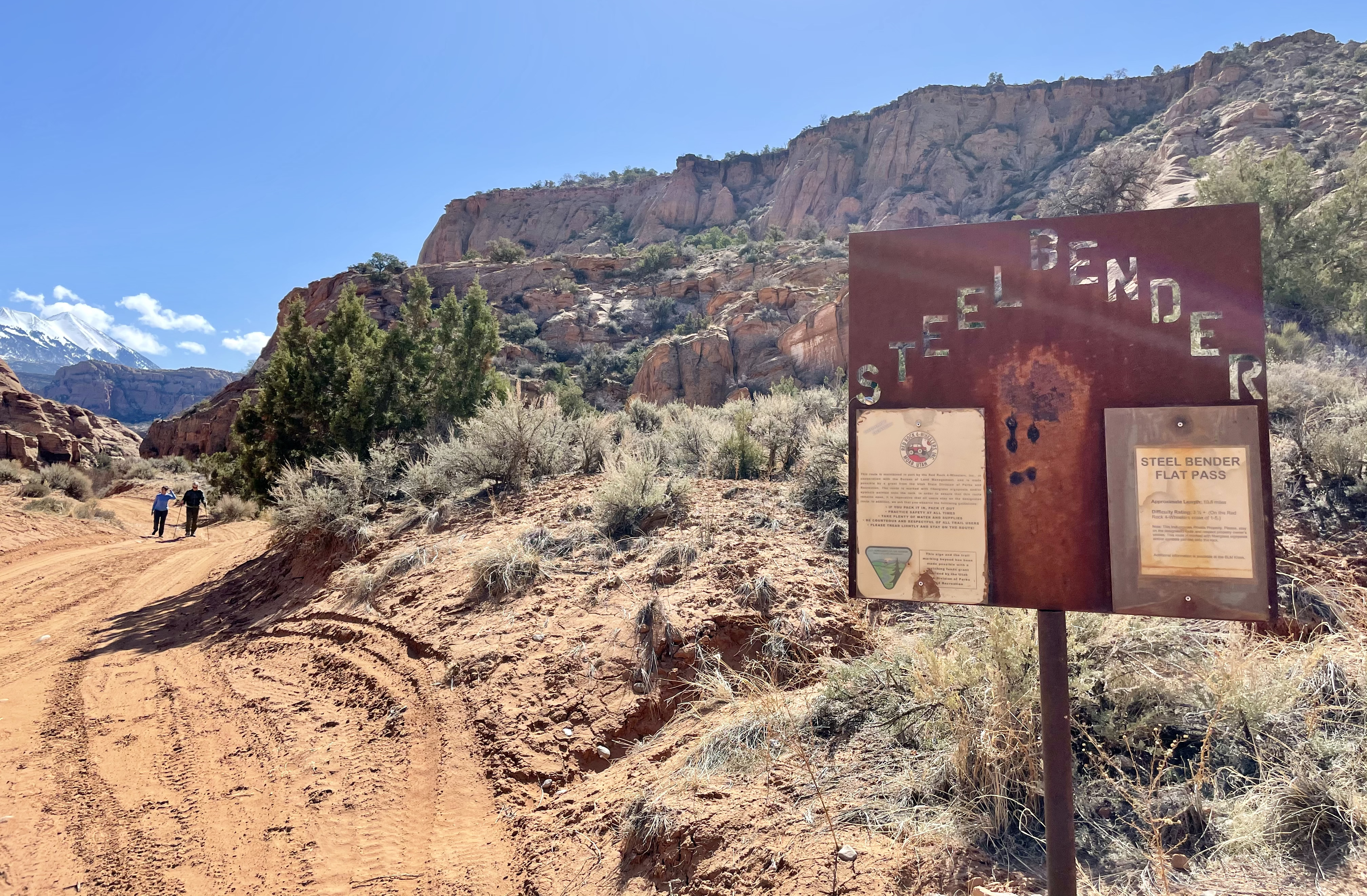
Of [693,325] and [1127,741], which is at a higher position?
[693,325]

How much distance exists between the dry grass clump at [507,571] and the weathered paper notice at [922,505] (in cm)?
448

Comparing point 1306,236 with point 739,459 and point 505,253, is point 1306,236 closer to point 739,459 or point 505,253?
point 739,459

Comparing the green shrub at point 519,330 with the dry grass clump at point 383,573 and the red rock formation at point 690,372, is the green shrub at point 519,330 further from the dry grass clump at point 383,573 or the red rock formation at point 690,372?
the dry grass clump at point 383,573

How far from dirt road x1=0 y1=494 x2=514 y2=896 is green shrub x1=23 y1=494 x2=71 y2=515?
12.9 m

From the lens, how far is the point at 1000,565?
7.13 ft

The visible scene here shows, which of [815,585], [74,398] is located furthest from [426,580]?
[74,398]

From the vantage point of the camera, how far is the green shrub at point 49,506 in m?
18.2

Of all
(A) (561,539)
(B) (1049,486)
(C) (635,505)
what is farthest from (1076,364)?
(A) (561,539)

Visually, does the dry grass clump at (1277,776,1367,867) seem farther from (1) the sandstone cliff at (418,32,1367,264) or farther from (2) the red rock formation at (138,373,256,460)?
(2) the red rock formation at (138,373,256,460)

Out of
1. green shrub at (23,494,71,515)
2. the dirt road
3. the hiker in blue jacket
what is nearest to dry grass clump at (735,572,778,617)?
the dirt road

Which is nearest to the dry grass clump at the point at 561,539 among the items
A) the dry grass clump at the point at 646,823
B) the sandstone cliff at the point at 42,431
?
the dry grass clump at the point at 646,823

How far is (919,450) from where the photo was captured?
2.27 m

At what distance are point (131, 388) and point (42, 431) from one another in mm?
114738

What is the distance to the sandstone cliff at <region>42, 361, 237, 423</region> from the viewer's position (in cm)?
11644
